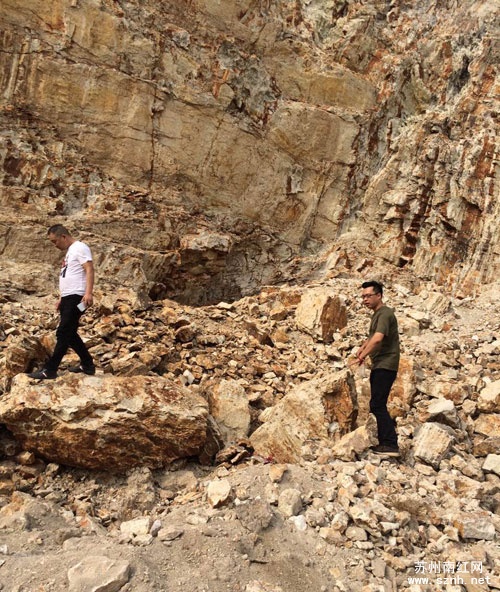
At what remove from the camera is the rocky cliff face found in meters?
10.5

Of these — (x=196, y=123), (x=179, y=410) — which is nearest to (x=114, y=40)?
(x=196, y=123)

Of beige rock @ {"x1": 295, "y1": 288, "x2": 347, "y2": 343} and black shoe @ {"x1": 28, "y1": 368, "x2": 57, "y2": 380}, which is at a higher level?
beige rock @ {"x1": 295, "y1": 288, "x2": 347, "y2": 343}

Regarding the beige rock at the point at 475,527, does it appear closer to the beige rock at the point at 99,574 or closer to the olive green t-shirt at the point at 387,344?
the olive green t-shirt at the point at 387,344

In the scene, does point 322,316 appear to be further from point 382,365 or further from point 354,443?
point 354,443

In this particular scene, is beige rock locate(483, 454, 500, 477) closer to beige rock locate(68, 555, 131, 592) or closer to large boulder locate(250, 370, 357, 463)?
large boulder locate(250, 370, 357, 463)

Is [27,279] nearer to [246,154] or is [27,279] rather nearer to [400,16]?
[246,154]

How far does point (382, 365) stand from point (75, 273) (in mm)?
3371

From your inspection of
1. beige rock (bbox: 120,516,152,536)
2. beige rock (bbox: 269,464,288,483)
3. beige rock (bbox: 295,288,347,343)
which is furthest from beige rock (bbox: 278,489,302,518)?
beige rock (bbox: 295,288,347,343)

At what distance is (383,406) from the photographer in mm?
4496

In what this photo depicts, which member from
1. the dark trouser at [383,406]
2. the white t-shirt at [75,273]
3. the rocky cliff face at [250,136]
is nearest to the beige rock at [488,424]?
the dark trouser at [383,406]

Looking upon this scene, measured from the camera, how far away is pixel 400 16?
1468 cm

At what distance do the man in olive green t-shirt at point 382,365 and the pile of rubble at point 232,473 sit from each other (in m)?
0.16

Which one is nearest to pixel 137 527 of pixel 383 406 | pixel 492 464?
pixel 383 406

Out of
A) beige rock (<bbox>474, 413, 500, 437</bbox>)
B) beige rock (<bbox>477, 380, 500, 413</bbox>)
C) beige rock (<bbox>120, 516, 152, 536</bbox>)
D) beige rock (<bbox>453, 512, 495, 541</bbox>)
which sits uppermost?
beige rock (<bbox>477, 380, 500, 413</bbox>)
